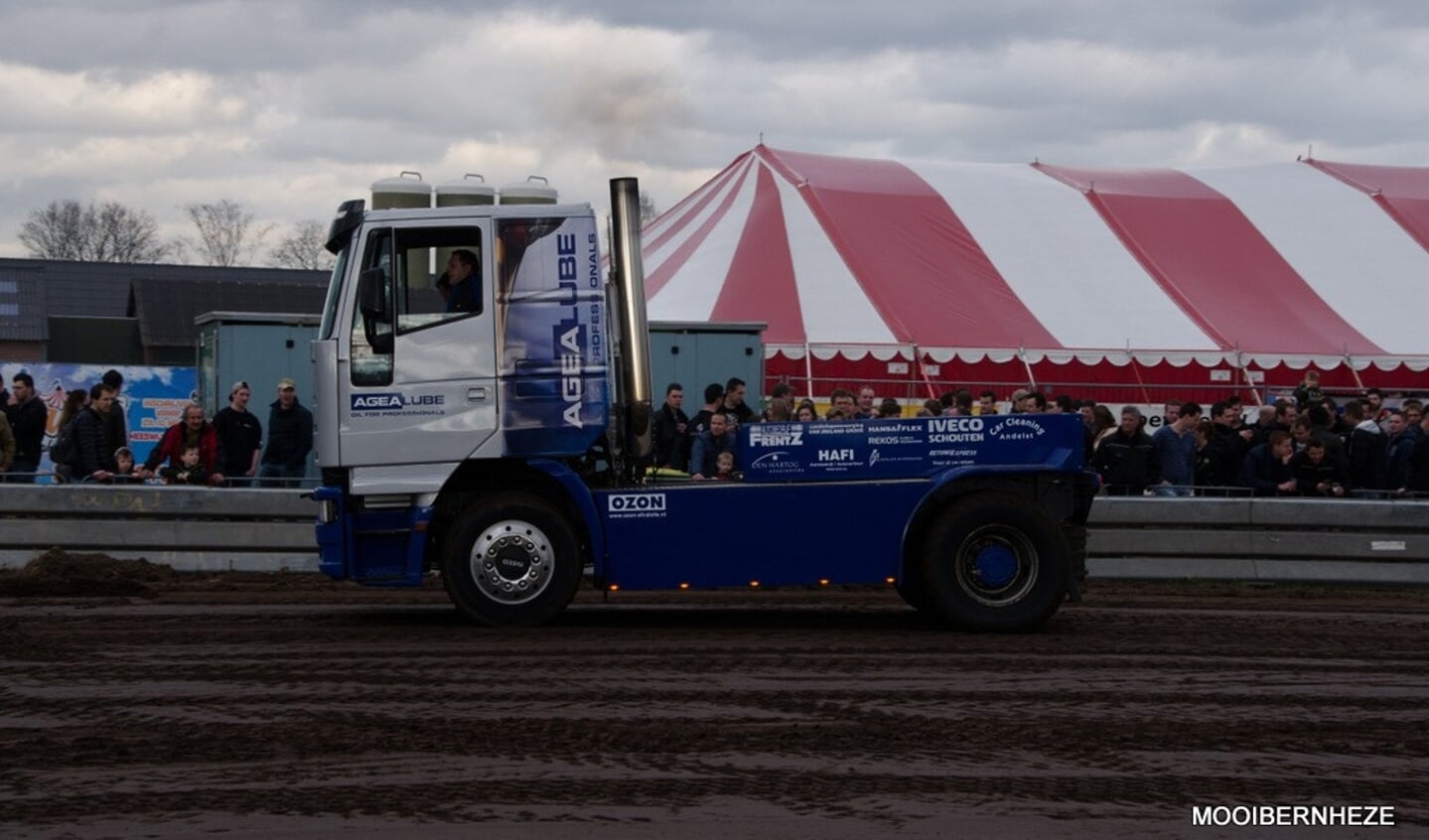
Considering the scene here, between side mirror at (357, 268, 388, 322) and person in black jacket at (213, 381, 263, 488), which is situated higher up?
side mirror at (357, 268, 388, 322)

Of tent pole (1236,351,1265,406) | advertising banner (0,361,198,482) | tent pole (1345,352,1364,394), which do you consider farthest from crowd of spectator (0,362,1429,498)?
tent pole (1345,352,1364,394)

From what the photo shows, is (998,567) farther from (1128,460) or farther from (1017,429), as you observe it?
(1128,460)

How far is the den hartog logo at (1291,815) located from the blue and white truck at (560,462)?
480 cm

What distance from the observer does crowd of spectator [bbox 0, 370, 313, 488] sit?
51.4ft

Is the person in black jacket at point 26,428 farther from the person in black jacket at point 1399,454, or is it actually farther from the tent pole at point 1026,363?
the tent pole at point 1026,363

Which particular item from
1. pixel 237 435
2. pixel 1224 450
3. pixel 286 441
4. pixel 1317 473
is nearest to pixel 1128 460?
pixel 1224 450

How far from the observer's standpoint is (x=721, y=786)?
22.0ft

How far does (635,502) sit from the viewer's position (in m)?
11.2

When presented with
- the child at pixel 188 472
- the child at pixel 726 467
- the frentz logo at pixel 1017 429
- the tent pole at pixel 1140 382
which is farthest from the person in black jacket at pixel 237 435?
the tent pole at pixel 1140 382

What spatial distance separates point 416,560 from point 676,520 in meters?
1.65

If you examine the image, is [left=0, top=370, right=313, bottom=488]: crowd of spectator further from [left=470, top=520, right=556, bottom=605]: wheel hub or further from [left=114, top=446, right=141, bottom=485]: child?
[left=470, top=520, right=556, bottom=605]: wheel hub

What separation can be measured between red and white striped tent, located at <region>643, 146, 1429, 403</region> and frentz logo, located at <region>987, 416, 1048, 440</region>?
14290 mm

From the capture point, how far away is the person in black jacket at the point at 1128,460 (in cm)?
1555

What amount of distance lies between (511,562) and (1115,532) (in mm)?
6080
